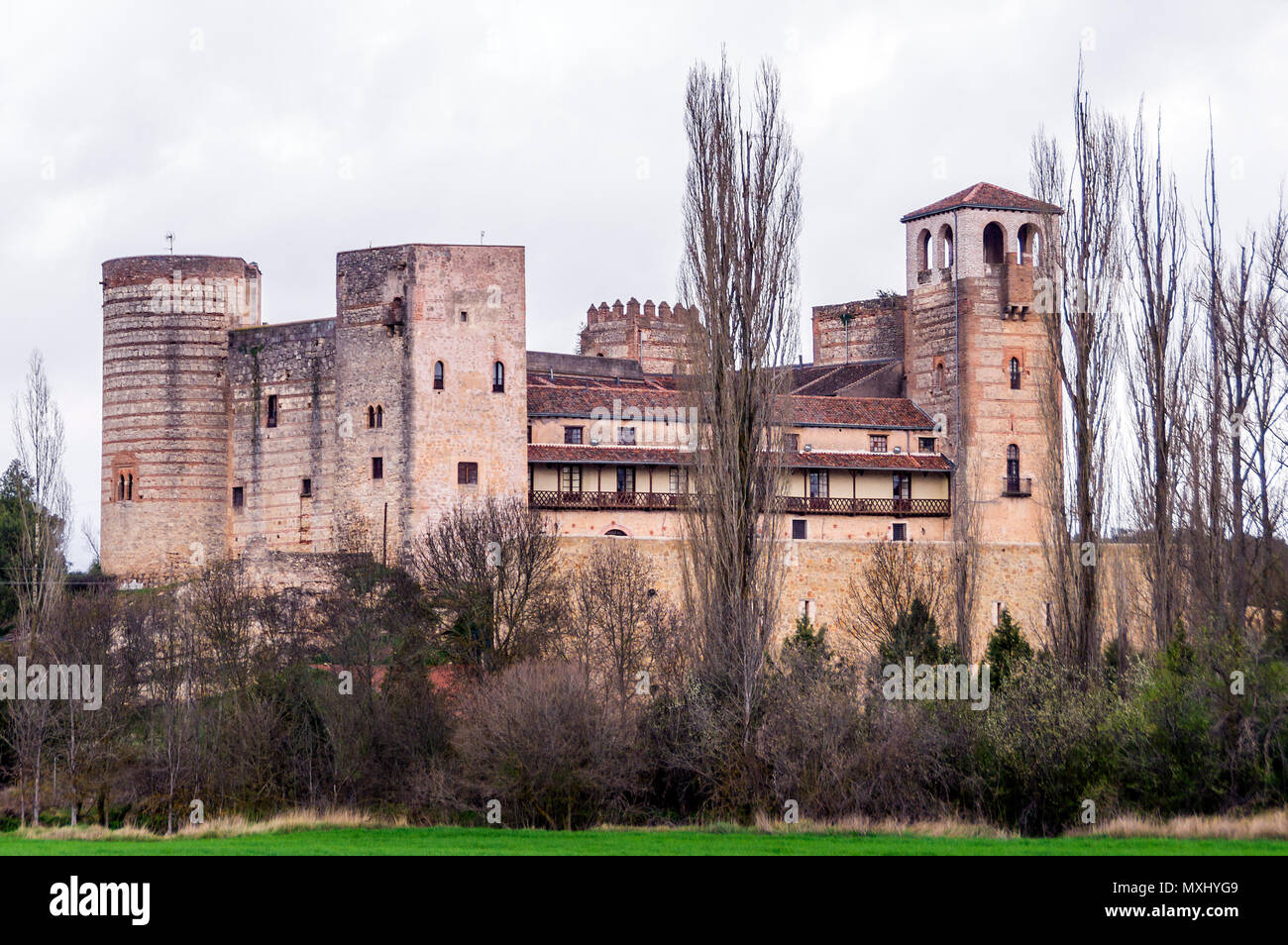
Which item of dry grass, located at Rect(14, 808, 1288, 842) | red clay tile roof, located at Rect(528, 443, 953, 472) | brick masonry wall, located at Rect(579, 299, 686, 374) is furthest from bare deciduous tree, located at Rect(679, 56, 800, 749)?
brick masonry wall, located at Rect(579, 299, 686, 374)

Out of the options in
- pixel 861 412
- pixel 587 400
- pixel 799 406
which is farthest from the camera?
pixel 861 412

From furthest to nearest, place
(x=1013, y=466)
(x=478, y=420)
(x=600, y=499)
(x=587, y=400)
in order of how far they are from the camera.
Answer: (x=1013, y=466), (x=587, y=400), (x=600, y=499), (x=478, y=420)

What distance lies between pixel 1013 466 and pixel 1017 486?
1.91 feet

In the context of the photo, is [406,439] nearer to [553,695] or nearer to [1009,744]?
[553,695]

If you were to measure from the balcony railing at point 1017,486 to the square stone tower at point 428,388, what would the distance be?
41.1 feet

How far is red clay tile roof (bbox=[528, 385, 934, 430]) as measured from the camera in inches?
1751

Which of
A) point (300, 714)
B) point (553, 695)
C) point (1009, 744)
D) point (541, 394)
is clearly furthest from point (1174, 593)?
point (541, 394)

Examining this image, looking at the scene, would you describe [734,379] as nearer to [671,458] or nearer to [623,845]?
[623,845]

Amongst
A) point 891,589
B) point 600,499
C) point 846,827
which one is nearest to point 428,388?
point 600,499

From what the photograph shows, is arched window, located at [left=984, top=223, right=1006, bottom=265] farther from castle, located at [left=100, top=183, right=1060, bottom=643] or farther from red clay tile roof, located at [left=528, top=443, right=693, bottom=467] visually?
Result: red clay tile roof, located at [left=528, top=443, right=693, bottom=467]

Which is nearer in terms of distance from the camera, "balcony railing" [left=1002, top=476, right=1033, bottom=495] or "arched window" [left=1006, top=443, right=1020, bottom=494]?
"balcony railing" [left=1002, top=476, right=1033, bottom=495]

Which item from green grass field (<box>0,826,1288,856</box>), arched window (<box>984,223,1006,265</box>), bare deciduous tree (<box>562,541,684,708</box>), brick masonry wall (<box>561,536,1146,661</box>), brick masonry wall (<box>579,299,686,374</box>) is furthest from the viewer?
brick masonry wall (<box>579,299,686,374</box>)

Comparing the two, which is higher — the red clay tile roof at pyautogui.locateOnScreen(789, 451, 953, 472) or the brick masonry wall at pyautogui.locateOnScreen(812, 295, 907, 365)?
Result: the brick masonry wall at pyautogui.locateOnScreen(812, 295, 907, 365)

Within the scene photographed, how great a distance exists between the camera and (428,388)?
4131cm
